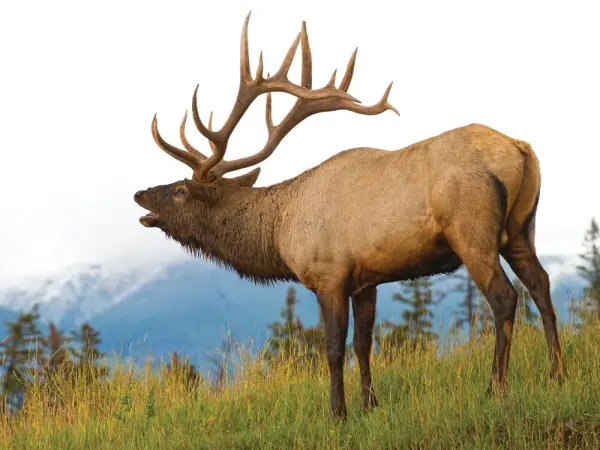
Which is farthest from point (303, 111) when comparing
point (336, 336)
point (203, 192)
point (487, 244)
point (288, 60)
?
point (487, 244)

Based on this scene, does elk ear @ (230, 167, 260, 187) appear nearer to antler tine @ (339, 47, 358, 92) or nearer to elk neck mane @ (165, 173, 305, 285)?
elk neck mane @ (165, 173, 305, 285)

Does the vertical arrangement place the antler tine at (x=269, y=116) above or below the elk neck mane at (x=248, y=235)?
above

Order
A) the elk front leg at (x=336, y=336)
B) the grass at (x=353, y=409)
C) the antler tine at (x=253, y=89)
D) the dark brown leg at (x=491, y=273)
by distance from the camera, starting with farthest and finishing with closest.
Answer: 1. the antler tine at (x=253, y=89)
2. the elk front leg at (x=336, y=336)
3. the dark brown leg at (x=491, y=273)
4. the grass at (x=353, y=409)

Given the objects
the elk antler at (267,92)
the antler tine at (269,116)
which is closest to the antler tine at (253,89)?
the elk antler at (267,92)

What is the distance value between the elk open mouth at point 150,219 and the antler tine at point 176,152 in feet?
2.16

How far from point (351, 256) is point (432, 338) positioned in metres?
2.66

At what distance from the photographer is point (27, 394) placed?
31.2ft

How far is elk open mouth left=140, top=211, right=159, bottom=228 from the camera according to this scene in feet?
27.4

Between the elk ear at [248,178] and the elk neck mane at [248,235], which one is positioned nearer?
the elk neck mane at [248,235]

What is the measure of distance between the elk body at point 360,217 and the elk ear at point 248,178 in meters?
0.02

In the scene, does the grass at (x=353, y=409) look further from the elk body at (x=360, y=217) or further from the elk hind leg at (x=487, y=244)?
the elk hind leg at (x=487, y=244)

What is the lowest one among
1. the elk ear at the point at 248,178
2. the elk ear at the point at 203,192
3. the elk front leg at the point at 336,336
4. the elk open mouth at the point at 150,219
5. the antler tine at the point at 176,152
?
the elk front leg at the point at 336,336

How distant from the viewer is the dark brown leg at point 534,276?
21.8ft

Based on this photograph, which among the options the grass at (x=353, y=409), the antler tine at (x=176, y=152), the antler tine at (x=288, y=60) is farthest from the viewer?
the antler tine at (x=176, y=152)
